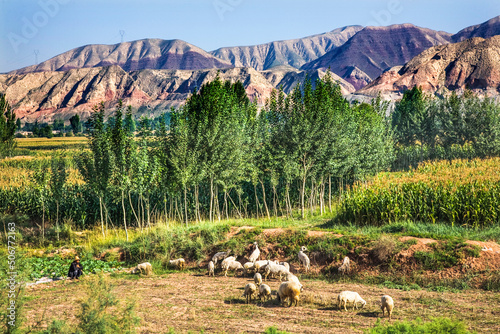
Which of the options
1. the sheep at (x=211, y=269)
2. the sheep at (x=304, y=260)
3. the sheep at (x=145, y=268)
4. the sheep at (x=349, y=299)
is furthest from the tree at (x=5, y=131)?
the sheep at (x=349, y=299)

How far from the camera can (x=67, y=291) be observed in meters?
14.5

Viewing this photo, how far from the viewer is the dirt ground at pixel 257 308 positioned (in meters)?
10.6

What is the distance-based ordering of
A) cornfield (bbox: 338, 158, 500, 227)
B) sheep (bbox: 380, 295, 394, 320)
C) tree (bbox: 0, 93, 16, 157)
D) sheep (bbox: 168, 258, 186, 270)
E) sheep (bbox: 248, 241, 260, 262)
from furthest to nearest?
tree (bbox: 0, 93, 16, 157)
cornfield (bbox: 338, 158, 500, 227)
sheep (bbox: 168, 258, 186, 270)
sheep (bbox: 248, 241, 260, 262)
sheep (bbox: 380, 295, 394, 320)

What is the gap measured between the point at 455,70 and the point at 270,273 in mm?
176226

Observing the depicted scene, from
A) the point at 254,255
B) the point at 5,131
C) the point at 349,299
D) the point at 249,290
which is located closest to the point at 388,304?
the point at 349,299

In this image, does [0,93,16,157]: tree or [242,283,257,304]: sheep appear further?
[0,93,16,157]: tree

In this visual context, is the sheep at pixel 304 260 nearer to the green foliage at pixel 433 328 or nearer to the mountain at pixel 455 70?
the green foliage at pixel 433 328

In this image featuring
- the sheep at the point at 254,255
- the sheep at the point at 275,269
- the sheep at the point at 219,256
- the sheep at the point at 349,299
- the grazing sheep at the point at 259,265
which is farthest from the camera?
the sheep at the point at 219,256

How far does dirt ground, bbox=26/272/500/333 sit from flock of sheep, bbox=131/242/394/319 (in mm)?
342

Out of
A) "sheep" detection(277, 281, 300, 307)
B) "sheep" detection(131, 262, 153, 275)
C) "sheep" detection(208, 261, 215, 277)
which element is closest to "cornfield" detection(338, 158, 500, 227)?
"sheep" detection(208, 261, 215, 277)

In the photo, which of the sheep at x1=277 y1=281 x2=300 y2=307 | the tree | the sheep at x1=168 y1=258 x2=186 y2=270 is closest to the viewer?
the sheep at x1=277 y1=281 x2=300 y2=307

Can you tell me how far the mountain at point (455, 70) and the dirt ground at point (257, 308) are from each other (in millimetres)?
148428

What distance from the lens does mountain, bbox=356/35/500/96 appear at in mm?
152750

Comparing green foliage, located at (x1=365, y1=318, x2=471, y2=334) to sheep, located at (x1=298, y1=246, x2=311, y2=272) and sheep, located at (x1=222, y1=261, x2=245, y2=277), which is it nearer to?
sheep, located at (x1=298, y1=246, x2=311, y2=272)
